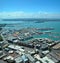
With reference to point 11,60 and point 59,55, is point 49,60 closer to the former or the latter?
point 59,55

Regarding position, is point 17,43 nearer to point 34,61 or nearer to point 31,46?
point 31,46

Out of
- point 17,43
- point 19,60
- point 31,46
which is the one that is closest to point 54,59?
point 19,60

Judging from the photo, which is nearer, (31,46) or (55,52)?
(55,52)

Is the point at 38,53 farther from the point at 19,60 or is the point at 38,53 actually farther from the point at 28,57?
the point at 19,60

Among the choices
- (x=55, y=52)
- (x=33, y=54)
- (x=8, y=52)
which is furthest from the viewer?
(x=8, y=52)

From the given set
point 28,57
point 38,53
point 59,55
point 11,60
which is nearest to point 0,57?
point 11,60

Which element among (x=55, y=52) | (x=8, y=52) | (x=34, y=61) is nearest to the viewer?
(x=34, y=61)

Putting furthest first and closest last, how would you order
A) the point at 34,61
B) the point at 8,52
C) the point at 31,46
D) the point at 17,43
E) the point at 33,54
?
the point at 17,43, the point at 31,46, the point at 8,52, the point at 33,54, the point at 34,61

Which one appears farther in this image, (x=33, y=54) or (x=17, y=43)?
(x=17, y=43)

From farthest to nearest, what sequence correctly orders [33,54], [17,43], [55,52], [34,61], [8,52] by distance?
[17,43] → [8,52] → [33,54] → [55,52] → [34,61]
